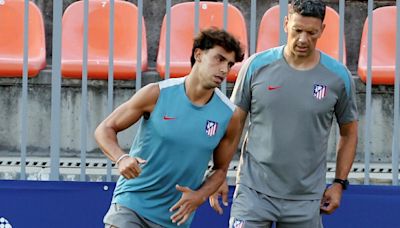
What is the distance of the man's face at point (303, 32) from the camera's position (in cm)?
479

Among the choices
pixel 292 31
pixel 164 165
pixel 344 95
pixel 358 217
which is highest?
pixel 292 31

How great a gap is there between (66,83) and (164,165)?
87.4 inches

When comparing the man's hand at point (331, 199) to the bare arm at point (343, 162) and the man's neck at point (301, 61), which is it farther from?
the man's neck at point (301, 61)

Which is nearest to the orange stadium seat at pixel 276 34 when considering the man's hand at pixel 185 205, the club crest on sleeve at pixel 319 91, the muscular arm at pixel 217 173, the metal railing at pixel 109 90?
the metal railing at pixel 109 90

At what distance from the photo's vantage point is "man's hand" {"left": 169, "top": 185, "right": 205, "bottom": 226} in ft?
15.1

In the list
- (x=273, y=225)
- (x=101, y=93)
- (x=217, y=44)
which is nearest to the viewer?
(x=217, y=44)

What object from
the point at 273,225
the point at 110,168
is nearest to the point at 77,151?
the point at 110,168

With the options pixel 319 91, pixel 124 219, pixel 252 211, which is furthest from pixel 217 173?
pixel 319 91

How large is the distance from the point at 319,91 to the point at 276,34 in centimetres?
169

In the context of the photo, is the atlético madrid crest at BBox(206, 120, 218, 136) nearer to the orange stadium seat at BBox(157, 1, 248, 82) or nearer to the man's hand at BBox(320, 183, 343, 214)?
the man's hand at BBox(320, 183, 343, 214)

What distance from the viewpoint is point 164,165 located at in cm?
475

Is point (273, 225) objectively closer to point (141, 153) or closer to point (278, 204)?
point (278, 204)

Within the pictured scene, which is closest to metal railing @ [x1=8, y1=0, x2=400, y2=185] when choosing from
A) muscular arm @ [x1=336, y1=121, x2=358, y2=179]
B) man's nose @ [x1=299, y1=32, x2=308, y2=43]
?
muscular arm @ [x1=336, y1=121, x2=358, y2=179]

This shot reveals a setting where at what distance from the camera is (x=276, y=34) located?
654 centimetres
